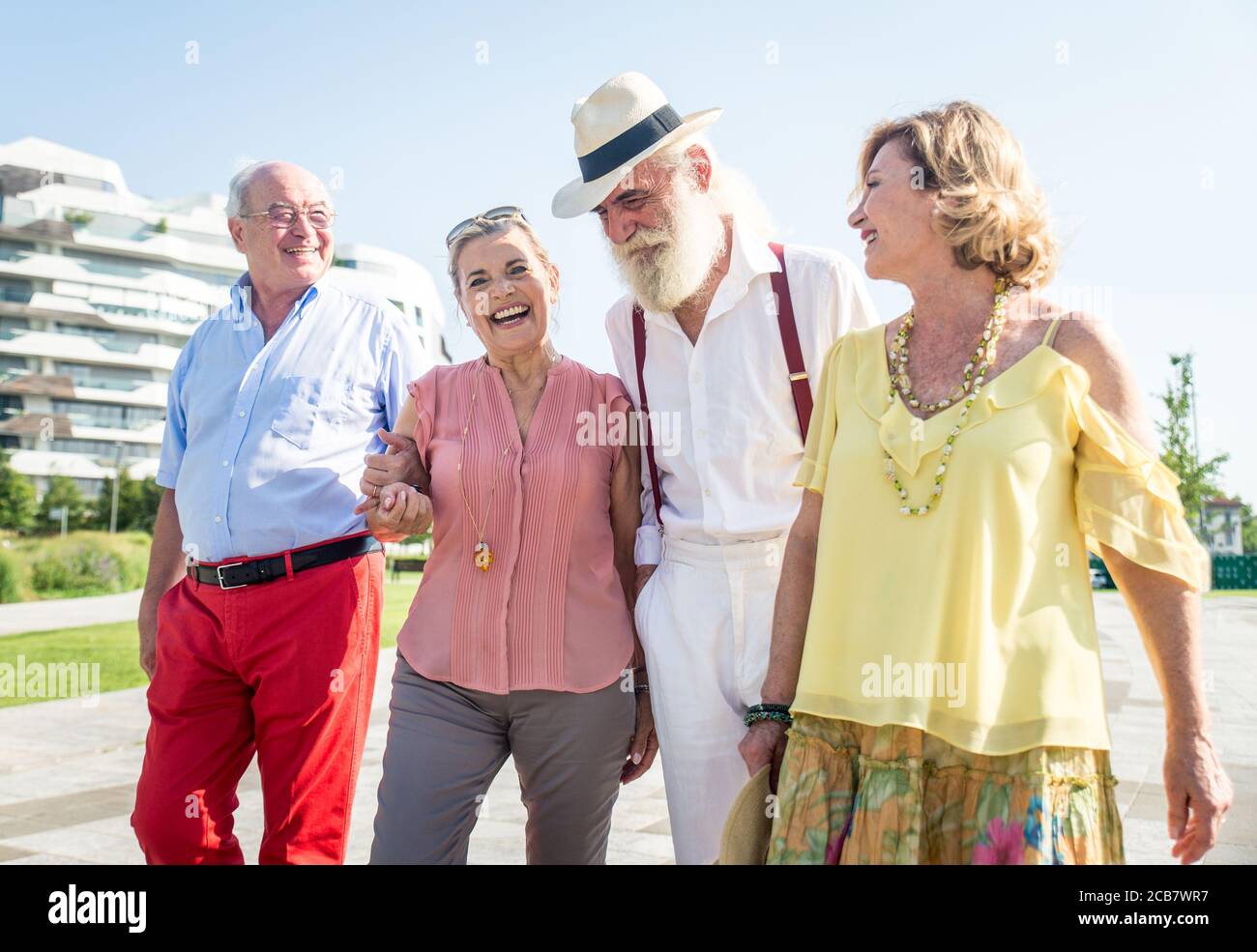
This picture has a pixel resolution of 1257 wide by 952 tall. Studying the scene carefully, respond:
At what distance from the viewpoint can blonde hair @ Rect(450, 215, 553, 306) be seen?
10.2ft

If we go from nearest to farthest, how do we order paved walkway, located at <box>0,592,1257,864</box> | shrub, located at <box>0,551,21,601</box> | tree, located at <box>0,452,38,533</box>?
paved walkway, located at <box>0,592,1257,864</box> < shrub, located at <box>0,551,21,601</box> < tree, located at <box>0,452,38,533</box>

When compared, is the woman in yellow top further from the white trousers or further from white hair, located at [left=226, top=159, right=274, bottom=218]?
white hair, located at [left=226, top=159, right=274, bottom=218]

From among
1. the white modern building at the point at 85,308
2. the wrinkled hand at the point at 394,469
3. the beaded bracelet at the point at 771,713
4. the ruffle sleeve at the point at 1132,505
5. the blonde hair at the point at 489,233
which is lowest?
the beaded bracelet at the point at 771,713

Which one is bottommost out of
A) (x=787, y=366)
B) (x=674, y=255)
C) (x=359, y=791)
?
(x=359, y=791)

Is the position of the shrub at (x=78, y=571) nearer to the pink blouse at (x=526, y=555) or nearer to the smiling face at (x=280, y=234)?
the smiling face at (x=280, y=234)

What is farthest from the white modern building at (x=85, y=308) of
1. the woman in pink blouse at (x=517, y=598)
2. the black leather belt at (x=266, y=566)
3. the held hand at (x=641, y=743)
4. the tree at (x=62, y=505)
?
the held hand at (x=641, y=743)

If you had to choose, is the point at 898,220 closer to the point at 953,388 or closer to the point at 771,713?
the point at 953,388

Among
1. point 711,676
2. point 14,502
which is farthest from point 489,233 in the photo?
point 14,502

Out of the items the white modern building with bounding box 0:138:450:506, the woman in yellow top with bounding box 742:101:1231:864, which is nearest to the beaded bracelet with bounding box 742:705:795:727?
the woman in yellow top with bounding box 742:101:1231:864

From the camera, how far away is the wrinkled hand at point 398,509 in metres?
2.80

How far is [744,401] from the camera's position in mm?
2906

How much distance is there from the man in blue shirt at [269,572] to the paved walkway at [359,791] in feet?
7.09

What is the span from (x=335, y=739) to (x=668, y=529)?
3.91ft

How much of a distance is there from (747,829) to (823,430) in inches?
35.1
